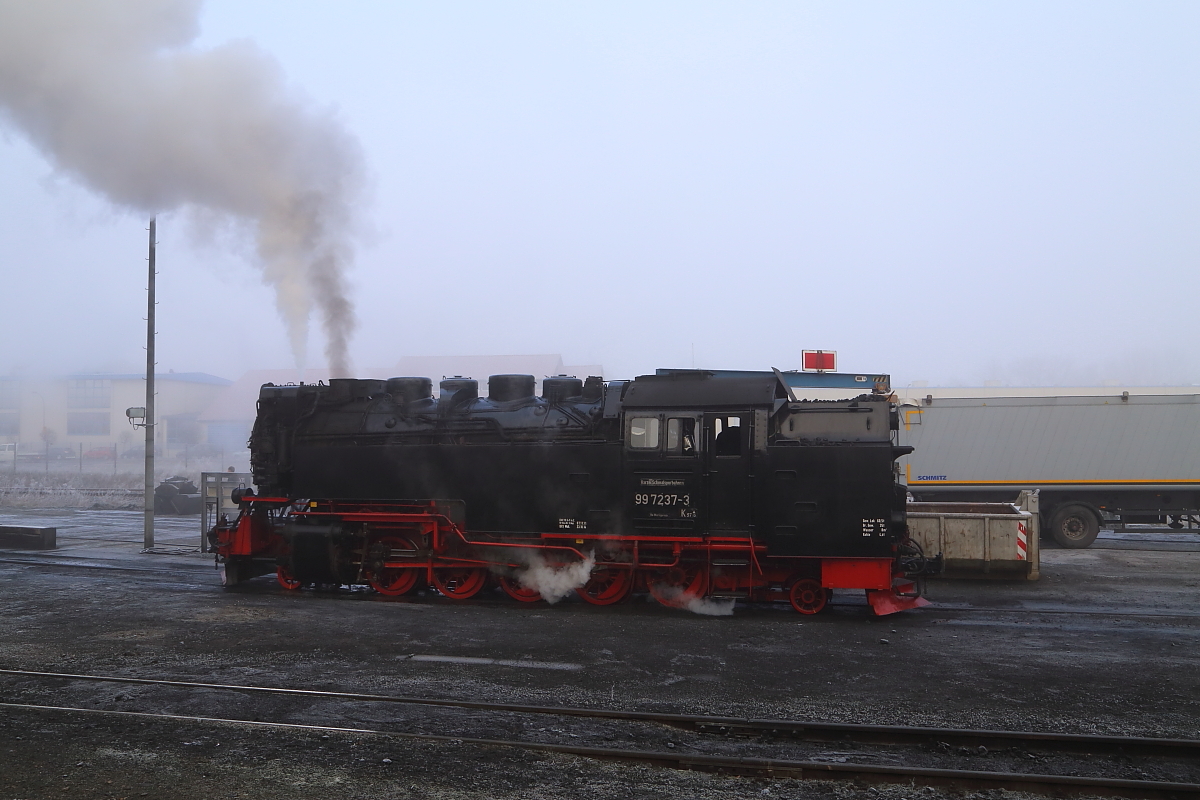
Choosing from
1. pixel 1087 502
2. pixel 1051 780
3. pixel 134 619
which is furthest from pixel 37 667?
pixel 1087 502

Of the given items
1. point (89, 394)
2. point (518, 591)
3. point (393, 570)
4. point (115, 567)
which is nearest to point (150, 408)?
point (115, 567)

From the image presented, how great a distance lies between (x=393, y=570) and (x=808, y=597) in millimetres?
6533

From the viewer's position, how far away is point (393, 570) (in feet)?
42.8

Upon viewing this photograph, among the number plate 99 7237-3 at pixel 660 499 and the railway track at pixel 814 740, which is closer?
the railway track at pixel 814 740

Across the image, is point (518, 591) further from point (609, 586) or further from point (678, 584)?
point (678, 584)

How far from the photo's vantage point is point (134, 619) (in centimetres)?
1115

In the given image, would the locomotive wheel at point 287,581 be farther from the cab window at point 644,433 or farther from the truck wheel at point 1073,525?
the truck wheel at point 1073,525

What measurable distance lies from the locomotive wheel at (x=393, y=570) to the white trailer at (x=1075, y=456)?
12610 millimetres

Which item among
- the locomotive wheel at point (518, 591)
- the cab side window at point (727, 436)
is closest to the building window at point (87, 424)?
the locomotive wheel at point (518, 591)

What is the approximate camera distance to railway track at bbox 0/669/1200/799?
5812mm

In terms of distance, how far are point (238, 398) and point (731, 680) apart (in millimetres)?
60819

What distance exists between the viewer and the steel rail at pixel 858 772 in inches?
226

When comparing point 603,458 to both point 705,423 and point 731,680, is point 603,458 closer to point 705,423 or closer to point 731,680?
point 705,423

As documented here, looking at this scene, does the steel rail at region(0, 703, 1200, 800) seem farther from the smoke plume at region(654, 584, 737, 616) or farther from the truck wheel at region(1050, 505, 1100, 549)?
the truck wheel at region(1050, 505, 1100, 549)
